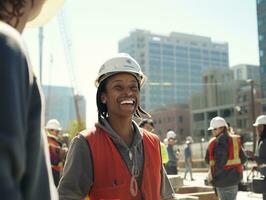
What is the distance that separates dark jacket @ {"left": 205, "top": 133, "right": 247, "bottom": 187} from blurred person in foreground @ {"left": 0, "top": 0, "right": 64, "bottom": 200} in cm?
651

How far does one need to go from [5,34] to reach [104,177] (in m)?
1.70

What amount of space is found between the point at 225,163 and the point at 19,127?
267 inches

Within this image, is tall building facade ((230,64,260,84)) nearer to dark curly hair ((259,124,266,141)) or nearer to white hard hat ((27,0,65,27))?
Answer: dark curly hair ((259,124,266,141))

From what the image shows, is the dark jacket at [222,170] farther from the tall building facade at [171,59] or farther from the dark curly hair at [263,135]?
the tall building facade at [171,59]

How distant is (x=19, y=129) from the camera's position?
1.05 metres

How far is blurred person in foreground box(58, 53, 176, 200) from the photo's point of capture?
104 inches

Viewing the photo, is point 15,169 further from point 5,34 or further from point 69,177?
point 69,177

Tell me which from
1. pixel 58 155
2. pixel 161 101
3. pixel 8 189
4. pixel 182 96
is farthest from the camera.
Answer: pixel 182 96

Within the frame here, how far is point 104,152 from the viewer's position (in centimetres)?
274

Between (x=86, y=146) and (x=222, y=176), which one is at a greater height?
(x=86, y=146)

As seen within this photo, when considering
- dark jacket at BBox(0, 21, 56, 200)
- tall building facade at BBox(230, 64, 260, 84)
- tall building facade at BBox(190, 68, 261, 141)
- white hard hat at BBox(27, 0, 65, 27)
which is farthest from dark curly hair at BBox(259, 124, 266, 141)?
tall building facade at BBox(230, 64, 260, 84)

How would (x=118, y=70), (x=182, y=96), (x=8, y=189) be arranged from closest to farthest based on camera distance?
(x=8, y=189)
(x=118, y=70)
(x=182, y=96)

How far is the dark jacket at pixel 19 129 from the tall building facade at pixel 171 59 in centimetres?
13955

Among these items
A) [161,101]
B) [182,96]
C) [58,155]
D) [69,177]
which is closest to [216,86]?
[161,101]
